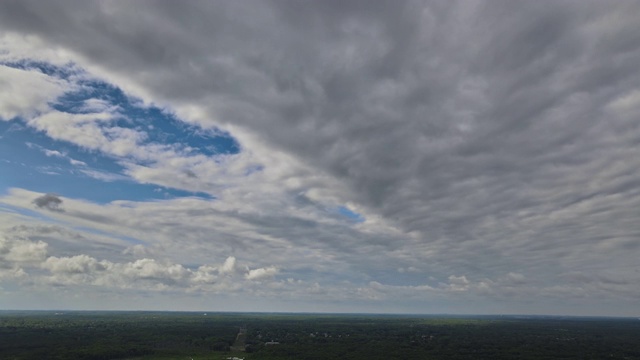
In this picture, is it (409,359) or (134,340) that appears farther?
(134,340)

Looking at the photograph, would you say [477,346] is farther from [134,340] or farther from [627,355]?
[134,340]

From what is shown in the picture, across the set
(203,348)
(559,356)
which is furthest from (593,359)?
(203,348)

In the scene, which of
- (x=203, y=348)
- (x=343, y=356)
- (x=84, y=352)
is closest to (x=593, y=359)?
(x=343, y=356)

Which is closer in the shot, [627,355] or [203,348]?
[627,355]

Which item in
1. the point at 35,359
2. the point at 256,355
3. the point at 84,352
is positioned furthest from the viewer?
the point at 256,355

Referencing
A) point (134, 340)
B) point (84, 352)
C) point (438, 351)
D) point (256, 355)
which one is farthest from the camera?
point (134, 340)

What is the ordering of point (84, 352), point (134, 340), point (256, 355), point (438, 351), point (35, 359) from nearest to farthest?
point (35, 359), point (84, 352), point (256, 355), point (438, 351), point (134, 340)

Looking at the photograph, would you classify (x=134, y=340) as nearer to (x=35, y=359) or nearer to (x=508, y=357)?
(x=35, y=359)
